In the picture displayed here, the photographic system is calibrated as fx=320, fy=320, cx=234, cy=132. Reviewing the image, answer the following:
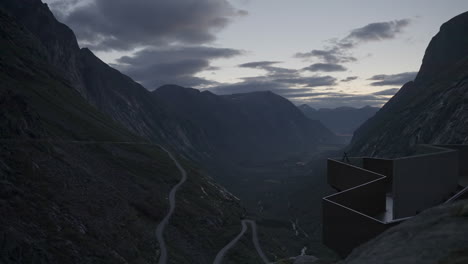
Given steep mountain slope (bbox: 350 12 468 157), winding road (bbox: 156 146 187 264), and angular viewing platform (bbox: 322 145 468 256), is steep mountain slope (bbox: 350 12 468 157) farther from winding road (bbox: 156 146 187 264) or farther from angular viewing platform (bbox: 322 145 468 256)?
angular viewing platform (bbox: 322 145 468 256)

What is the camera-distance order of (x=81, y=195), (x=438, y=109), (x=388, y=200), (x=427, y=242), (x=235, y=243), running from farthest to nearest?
1. (x=438, y=109)
2. (x=235, y=243)
3. (x=81, y=195)
4. (x=388, y=200)
5. (x=427, y=242)

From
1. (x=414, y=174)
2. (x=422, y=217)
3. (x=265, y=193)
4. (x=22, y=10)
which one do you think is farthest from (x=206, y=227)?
(x=22, y=10)

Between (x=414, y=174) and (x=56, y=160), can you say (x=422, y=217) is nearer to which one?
(x=414, y=174)

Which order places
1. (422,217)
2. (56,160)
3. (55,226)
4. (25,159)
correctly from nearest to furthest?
(422,217) < (55,226) < (25,159) < (56,160)

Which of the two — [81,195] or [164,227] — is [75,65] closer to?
[81,195]

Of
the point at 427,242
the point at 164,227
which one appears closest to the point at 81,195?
the point at 164,227
